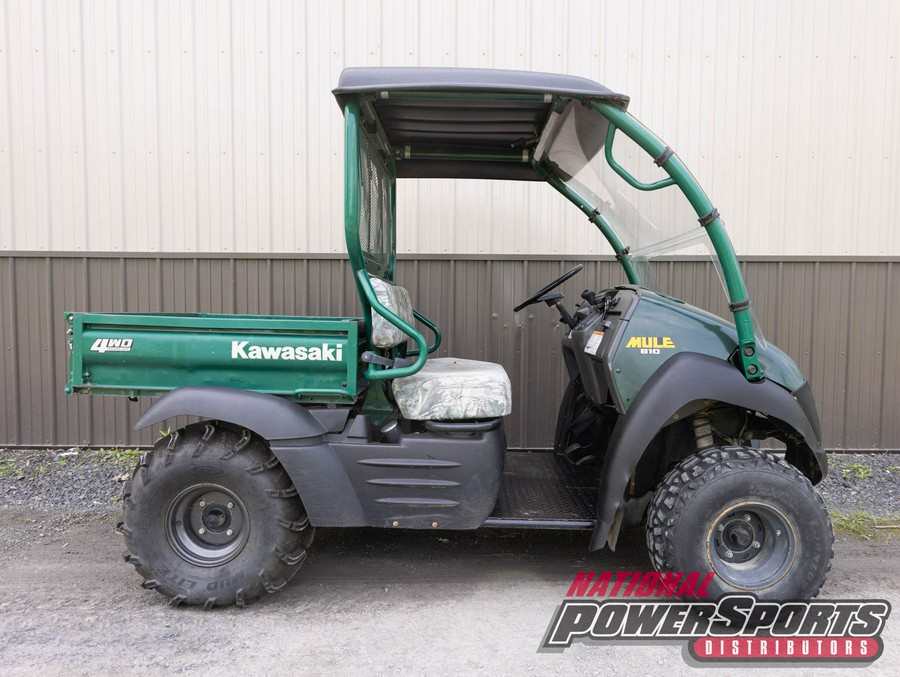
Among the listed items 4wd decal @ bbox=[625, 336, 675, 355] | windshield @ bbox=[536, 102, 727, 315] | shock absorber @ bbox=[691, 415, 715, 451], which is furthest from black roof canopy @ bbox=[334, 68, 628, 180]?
shock absorber @ bbox=[691, 415, 715, 451]

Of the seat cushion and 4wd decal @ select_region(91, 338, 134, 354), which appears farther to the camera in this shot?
the seat cushion

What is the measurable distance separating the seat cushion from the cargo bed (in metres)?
0.26

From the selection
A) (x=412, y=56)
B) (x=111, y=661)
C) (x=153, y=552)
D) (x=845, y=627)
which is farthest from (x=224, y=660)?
(x=412, y=56)

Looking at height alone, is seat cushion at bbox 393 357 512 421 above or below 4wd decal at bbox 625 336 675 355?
below

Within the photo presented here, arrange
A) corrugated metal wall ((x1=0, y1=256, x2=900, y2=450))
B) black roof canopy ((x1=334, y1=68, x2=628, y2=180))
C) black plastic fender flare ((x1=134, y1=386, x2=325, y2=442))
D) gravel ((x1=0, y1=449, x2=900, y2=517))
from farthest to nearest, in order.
Answer: 1. corrugated metal wall ((x1=0, y1=256, x2=900, y2=450))
2. gravel ((x1=0, y1=449, x2=900, y2=517))
3. black plastic fender flare ((x1=134, y1=386, x2=325, y2=442))
4. black roof canopy ((x1=334, y1=68, x2=628, y2=180))

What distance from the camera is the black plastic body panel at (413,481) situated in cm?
250

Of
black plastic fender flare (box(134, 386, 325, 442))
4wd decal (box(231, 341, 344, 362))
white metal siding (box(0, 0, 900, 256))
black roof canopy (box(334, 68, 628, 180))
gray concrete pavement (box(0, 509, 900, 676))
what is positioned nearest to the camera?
gray concrete pavement (box(0, 509, 900, 676))

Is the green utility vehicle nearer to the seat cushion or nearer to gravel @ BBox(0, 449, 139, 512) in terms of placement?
the seat cushion

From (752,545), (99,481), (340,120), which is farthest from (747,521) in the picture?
(99,481)

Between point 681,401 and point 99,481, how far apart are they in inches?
158

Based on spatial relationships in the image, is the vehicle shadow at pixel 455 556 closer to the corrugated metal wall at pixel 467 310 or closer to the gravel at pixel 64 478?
the corrugated metal wall at pixel 467 310

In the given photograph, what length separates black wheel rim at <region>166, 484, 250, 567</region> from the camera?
8.12ft

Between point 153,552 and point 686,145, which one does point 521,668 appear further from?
point 686,145

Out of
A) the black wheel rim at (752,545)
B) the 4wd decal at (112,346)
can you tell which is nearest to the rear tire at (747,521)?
the black wheel rim at (752,545)
